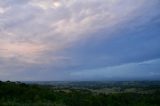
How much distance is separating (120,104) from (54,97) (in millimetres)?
9318

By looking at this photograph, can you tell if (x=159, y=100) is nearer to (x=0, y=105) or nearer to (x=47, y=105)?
(x=47, y=105)

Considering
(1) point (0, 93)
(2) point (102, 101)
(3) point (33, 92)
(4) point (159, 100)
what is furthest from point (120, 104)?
(1) point (0, 93)

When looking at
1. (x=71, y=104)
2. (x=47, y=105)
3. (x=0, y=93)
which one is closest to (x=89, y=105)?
(x=71, y=104)

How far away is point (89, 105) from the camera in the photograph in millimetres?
36125

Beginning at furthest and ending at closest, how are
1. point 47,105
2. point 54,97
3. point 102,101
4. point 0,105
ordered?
point 54,97 → point 102,101 → point 47,105 → point 0,105

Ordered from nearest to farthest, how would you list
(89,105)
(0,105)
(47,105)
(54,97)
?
(0,105), (47,105), (89,105), (54,97)

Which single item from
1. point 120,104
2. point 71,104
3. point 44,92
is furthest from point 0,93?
point 120,104

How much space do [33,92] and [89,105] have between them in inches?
410

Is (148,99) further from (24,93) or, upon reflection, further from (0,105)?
(0,105)

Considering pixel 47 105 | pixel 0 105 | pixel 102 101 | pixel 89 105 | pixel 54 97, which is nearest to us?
pixel 0 105

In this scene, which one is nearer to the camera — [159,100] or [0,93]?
[159,100]

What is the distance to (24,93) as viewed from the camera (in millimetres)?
42844

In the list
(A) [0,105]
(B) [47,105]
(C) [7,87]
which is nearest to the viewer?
(A) [0,105]

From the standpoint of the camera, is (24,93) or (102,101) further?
(24,93)
